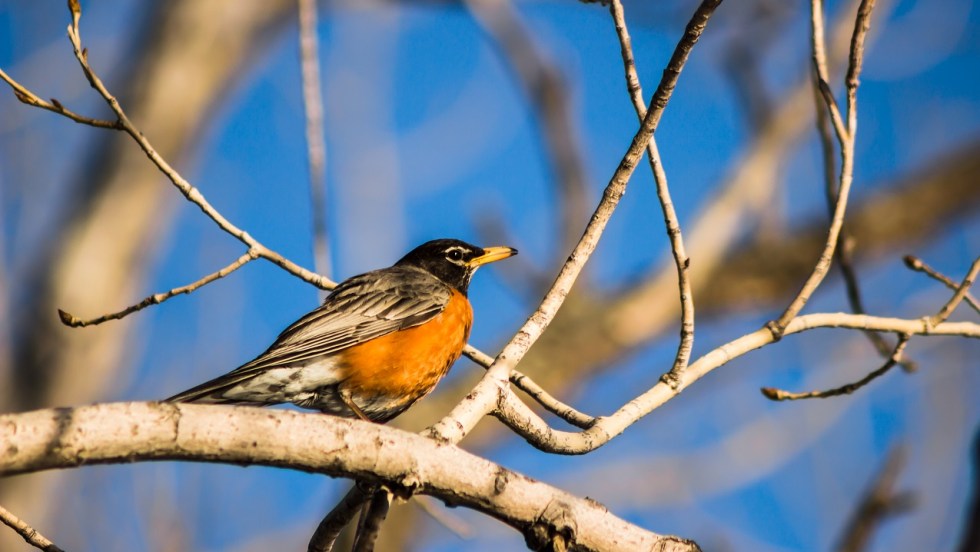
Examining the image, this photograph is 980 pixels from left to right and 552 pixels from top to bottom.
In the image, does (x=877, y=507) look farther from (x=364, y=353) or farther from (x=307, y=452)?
(x=364, y=353)

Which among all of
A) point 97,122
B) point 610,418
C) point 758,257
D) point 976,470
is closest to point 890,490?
point 610,418

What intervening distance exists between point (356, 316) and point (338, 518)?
89.8 inches

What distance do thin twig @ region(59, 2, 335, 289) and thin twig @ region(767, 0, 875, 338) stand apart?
1875mm

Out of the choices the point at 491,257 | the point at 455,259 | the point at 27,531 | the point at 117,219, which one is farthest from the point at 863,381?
the point at 117,219

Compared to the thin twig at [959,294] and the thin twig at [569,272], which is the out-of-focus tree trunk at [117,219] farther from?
the thin twig at [959,294]


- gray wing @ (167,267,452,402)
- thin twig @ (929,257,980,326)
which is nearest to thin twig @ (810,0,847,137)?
thin twig @ (929,257,980,326)

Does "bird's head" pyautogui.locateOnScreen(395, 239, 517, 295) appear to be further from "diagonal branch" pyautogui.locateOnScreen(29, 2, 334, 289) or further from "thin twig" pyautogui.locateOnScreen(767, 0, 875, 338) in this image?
"thin twig" pyautogui.locateOnScreen(767, 0, 875, 338)

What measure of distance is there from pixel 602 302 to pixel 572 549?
891cm

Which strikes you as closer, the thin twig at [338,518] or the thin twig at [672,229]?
the thin twig at [338,518]

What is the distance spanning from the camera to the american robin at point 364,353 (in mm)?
4656

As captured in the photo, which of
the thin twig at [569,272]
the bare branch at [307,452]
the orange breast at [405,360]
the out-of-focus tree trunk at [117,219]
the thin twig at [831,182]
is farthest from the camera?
the out-of-focus tree trunk at [117,219]

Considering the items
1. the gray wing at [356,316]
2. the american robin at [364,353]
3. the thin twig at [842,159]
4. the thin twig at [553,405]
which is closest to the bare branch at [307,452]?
the thin twig at [553,405]

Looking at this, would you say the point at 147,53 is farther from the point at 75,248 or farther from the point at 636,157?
the point at 636,157

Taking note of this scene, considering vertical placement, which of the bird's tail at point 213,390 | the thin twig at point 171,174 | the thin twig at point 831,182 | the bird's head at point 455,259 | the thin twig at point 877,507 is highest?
the bird's head at point 455,259
